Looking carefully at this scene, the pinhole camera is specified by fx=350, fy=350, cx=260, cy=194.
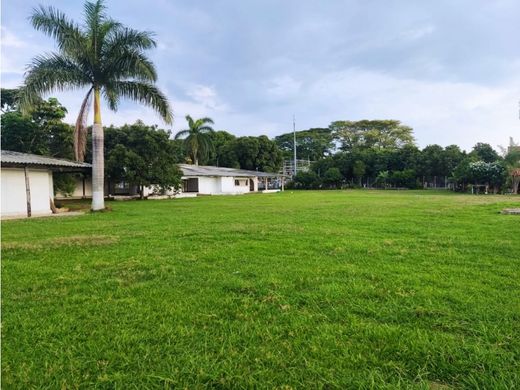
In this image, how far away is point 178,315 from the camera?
128 inches

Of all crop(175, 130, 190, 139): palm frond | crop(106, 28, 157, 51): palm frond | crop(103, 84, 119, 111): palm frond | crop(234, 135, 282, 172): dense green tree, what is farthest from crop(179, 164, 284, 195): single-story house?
crop(106, 28, 157, 51): palm frond

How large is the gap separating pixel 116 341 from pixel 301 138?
65.6m

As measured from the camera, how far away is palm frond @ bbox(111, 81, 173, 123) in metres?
15.6

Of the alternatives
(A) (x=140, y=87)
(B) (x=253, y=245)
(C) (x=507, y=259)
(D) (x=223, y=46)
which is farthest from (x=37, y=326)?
(D) (x=223, y=46)

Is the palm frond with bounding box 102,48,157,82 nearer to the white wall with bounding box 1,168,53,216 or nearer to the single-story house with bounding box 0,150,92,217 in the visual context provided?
the single-story house with bounding box 0,150,92,217

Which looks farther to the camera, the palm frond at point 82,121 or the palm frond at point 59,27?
the palm frond at point 82,121

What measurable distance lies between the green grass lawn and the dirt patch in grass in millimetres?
449

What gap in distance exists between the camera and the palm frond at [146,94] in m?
15.6

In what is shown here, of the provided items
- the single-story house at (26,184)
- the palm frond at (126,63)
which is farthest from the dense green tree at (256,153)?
the single-story house at (26,184)

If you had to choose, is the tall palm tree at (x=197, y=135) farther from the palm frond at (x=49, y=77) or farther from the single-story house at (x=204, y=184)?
the palm frond at (x=49, y=77)

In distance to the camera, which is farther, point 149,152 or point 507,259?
point 149,152

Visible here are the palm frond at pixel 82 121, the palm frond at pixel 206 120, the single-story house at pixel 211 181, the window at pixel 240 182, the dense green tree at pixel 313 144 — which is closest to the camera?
the palm frond at pixel 82 121

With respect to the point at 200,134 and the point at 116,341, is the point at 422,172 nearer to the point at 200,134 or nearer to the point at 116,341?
the point at 200,134

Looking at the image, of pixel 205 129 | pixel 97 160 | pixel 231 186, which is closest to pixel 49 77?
pixel 97 160
